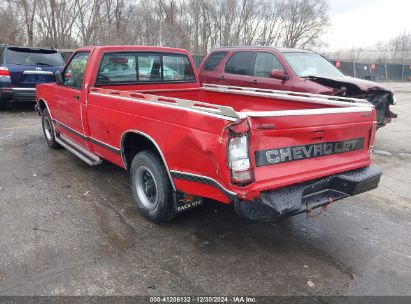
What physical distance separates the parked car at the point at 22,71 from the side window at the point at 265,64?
6.01 meters

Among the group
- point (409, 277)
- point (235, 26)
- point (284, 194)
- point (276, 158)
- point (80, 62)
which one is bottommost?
point (409, 277)

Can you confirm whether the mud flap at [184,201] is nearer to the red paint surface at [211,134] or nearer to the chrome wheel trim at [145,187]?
the red paint surface at [211,134]

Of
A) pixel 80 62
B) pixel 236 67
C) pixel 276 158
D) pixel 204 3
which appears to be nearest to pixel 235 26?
pixel 204 3

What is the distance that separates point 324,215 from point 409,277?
127 centimetres

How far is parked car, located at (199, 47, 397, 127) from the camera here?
22.4ft

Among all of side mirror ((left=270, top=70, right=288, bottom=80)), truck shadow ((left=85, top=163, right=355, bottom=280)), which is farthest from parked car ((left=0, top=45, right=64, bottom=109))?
truck shadow ((left=85, top=163, right=355, bottom=280))

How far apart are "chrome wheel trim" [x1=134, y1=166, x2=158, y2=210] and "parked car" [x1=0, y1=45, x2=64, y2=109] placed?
7366 mm

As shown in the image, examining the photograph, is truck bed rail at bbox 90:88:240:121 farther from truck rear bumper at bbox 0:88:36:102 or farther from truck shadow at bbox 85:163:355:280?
truck rear bumper at bbox 0:88:36:102

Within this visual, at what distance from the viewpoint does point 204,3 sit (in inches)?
1353

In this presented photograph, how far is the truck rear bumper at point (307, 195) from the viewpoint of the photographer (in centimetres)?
280

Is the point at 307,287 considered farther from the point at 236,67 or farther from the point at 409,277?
the point at 236,67

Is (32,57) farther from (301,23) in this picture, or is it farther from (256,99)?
(301,23)

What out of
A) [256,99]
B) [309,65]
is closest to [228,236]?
[256,99]

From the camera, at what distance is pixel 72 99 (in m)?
5.09
